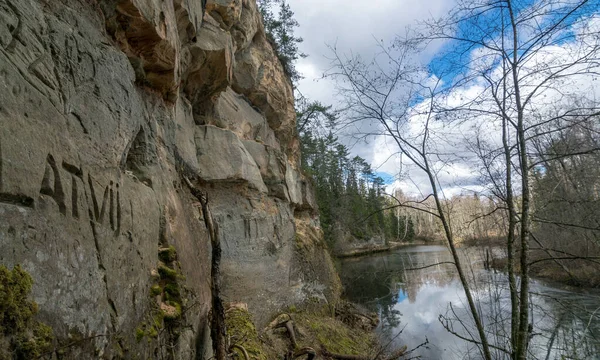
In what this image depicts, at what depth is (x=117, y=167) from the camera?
10.5 ft

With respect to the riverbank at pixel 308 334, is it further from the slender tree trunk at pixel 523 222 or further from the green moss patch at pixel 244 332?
the slender tree trunk at pixel 523 222

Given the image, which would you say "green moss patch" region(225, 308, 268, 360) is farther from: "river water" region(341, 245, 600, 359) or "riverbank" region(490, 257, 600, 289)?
"riverbank" region(490, 257, 600, 289)

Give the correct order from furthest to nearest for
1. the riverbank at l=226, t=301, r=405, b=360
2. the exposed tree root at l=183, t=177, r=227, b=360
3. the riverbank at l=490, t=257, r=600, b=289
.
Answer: the riverbank at l=490, t=257, r=600, b=289, the riverbank at l=226, t=301, r=405, b=360, the exposed tree root at l=183, t=177, r=227, b=360

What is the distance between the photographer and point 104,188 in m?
2.87

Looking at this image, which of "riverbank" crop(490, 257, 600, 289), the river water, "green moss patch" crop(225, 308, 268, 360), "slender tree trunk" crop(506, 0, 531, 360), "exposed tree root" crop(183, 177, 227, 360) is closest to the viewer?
"slender tree trunk" crop(506, 0, 531, 360)

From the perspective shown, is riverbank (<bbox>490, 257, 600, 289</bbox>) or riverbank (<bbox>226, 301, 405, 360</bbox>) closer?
riverbank (<bbox>226, 301, 405, 360</bbox>)

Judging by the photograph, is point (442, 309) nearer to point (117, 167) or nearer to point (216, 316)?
point (216, 316)

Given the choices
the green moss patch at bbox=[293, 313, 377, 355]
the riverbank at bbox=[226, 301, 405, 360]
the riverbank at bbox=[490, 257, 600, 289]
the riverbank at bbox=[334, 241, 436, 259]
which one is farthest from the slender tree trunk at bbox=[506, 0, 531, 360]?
the riverbank at bbox=[334, 241, 436, 259]

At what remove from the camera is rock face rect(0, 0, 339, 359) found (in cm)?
202

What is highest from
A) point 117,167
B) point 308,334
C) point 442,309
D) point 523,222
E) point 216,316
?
point 117,167

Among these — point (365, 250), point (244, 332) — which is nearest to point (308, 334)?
point (244, 332)

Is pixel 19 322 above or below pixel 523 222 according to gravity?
below

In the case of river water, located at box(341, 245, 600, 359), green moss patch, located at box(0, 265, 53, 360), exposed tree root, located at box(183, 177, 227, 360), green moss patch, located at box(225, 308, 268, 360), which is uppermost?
green moss patch, located at box(0, 265, 53, 360)

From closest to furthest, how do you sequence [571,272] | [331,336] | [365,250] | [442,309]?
1. [331,336]
2. [571,272]
3. [442,309]
4. [365,250]
